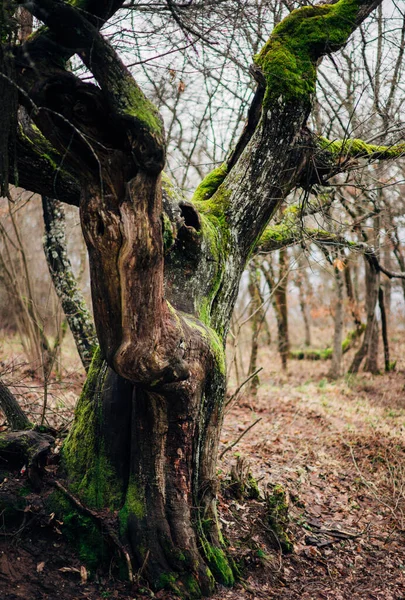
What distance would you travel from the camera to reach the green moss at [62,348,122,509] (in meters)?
4.26

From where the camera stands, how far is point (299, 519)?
5.78 m

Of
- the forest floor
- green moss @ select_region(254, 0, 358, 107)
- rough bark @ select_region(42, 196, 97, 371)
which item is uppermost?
green moss @ select_region(254, 0, 358, 107)

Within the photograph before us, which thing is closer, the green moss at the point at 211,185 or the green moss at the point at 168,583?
the green moss at the point at 168,583

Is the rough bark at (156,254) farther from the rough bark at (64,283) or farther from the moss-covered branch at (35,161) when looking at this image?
the rough bark at (64,283)

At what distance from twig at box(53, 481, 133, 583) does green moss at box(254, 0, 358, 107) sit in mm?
3954

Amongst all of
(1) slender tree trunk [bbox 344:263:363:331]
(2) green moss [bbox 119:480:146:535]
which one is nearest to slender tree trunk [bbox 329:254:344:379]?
(1) slender tree trunk [bbox 344:263:363:331]

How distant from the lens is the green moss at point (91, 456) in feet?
14.0

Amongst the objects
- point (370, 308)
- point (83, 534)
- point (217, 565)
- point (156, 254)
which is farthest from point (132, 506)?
point (370, 308)

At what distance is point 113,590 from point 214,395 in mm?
1740

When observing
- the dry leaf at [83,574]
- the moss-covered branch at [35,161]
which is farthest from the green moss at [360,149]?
the dry leaf at [83,574]

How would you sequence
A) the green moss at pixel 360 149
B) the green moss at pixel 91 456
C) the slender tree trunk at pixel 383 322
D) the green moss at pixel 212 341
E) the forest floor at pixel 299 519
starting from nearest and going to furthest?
1. the forest floor at pixel 299 519
2. the green moss at pixel 212 341
3. the green moss at pixel 91 456
4. the green moss at pixel 360 149
5. the slender tree trunk at pixel 383 322

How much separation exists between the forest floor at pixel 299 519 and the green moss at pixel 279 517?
60mm

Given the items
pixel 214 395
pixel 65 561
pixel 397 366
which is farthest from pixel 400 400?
pixel 65 561

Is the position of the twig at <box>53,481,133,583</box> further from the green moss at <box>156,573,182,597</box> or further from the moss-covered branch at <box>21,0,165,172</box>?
the moss-covered branch at <box>21,0,165,172</box>
